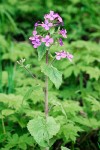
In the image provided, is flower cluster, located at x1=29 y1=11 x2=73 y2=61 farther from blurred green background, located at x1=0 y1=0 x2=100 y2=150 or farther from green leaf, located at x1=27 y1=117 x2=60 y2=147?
green leaf, located at x1=27 y1=117 x2=60 y2=147

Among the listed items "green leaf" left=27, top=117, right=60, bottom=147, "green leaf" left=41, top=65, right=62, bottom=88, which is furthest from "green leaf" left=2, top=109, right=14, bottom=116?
"green leaf" left=41, top=65, right=62, bottom=88

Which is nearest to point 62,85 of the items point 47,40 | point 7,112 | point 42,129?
point 7,112

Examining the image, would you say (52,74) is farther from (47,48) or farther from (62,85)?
(62,85)

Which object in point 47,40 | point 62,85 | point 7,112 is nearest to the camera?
point 47,40

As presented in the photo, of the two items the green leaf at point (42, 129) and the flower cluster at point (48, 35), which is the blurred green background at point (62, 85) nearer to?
the green leaf at point (42, 129)

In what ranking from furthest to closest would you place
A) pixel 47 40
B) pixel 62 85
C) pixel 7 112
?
pixel 62 85 → pixel 7 112 → pixel 47 40
